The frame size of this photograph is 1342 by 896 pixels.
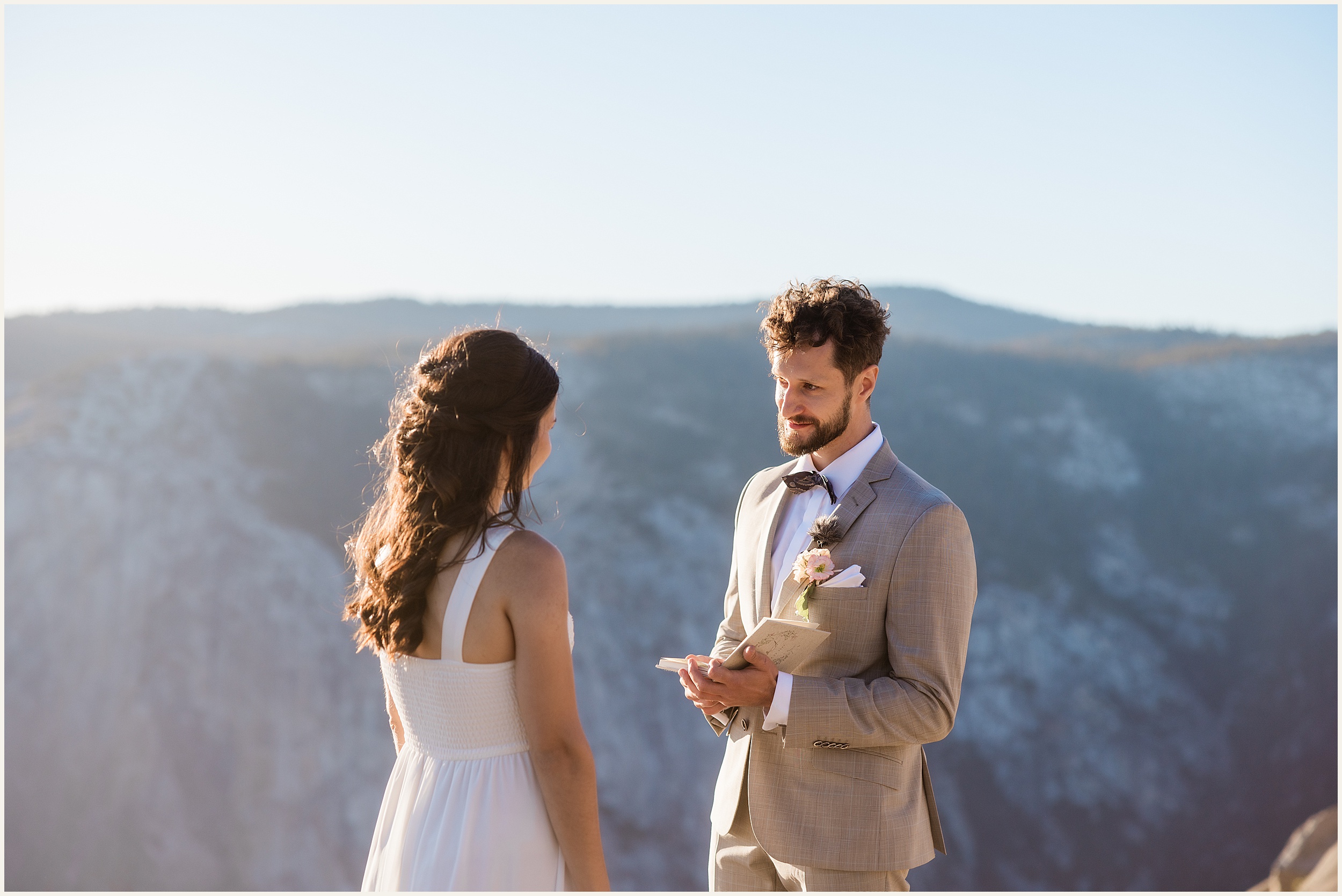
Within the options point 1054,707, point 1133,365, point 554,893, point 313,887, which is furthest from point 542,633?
point 1133,365

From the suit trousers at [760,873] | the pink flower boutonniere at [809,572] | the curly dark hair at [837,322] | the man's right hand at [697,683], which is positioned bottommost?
the suit trousers at [760,873]

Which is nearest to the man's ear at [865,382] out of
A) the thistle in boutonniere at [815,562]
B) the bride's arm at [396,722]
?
the thistle in boutonniere at [815,562]

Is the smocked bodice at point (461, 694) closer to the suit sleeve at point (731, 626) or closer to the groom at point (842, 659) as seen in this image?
the groom at point (842, 659)

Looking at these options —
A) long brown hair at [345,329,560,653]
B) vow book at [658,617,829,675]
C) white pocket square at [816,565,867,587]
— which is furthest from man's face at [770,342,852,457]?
long brown hair at [345,329,560,653]

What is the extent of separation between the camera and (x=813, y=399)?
290cm

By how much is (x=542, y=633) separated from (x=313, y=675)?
1316cm

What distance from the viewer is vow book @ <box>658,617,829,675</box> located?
2383 millimetres

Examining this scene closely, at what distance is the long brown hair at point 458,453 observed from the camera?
7.13ft

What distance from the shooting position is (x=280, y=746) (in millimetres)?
12992

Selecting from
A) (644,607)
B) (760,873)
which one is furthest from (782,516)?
(644,607)

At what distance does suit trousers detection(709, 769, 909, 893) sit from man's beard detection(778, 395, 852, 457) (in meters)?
1.05

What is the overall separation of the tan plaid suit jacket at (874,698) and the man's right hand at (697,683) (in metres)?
0.19

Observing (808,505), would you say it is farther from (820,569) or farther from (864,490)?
(820,569)

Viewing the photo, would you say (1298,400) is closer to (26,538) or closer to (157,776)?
(157,776)
